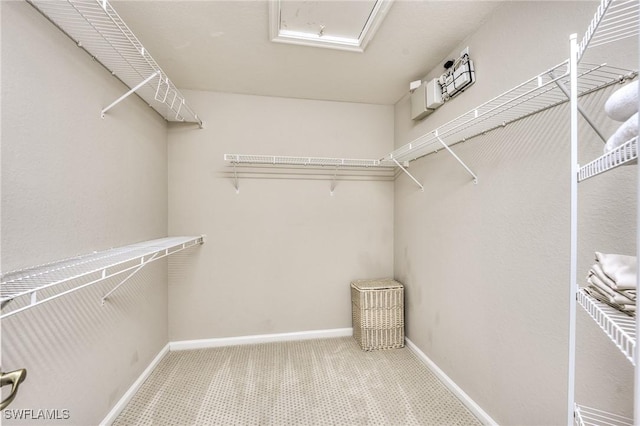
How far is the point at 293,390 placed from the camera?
1721 mm

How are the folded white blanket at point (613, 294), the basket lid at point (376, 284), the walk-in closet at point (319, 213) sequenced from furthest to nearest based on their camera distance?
the basket lid at point (376, 284), the walk-in closet at point (319, 213), the folded white blanket at point (613, 294)

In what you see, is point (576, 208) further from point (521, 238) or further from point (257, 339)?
point (257, 339)

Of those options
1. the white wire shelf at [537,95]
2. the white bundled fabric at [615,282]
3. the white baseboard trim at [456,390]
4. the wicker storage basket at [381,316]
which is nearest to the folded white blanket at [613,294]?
the white bundled fabric at [615,282]

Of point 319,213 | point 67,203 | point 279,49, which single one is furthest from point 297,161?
point 67,203

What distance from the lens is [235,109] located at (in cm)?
230

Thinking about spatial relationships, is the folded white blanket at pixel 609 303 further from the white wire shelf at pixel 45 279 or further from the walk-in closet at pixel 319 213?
the white wire shelf at pixel 45 279

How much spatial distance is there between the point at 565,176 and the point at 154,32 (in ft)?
7.20

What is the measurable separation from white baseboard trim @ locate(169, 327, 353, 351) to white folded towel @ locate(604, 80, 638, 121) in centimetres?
232

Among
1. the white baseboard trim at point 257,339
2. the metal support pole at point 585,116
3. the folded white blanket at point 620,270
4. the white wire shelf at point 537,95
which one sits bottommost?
the white baseboard trim at point 257,339

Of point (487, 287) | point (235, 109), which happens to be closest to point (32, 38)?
point (235, 109)

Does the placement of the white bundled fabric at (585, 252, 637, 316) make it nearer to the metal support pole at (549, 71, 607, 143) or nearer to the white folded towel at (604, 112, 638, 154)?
the white folded towel at (604, 112, 638, 154)

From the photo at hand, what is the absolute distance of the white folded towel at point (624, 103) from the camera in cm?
59

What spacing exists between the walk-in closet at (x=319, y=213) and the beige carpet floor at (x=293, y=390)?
0.02 meters

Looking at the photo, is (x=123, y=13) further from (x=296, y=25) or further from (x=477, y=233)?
(x=477, y=233)
